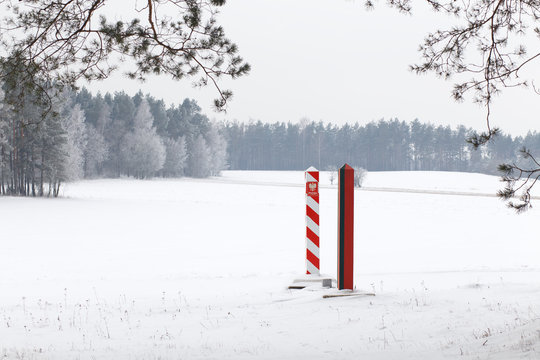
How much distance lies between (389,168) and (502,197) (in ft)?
380

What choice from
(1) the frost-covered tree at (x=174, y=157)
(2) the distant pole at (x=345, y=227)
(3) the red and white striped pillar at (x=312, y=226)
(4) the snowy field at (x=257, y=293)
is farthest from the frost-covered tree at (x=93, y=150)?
(2) the distant pole at (x=345, y=227)

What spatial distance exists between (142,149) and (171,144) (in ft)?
34.9

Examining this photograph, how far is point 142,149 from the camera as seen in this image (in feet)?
226

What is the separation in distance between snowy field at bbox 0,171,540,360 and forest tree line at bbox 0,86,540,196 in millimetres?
2347

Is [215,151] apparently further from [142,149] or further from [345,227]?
[345,227]

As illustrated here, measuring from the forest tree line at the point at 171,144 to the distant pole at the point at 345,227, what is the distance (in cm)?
216

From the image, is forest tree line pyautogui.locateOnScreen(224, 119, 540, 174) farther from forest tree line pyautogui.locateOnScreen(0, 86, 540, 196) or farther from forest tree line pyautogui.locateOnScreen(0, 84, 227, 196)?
forest tree line pyautogui.locateOnScreen(0, 84, 227, 196)

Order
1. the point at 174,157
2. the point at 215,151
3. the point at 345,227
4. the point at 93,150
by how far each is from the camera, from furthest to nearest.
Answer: the point at 215,151
the point at 174,157
the point at 93,150
the point at 345,227

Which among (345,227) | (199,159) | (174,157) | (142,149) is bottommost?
(345,227)

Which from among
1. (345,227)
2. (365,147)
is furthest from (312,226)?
(365,147)

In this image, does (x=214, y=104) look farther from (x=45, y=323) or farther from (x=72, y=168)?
(x=72, y=168)

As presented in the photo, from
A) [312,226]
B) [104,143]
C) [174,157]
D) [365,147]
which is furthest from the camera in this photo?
[365,147]

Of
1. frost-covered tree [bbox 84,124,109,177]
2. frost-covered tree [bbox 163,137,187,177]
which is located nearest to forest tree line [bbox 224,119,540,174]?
frost-covered tree [bbox 163,137,187,177]

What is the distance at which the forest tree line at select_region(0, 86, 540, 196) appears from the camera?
132 ft
